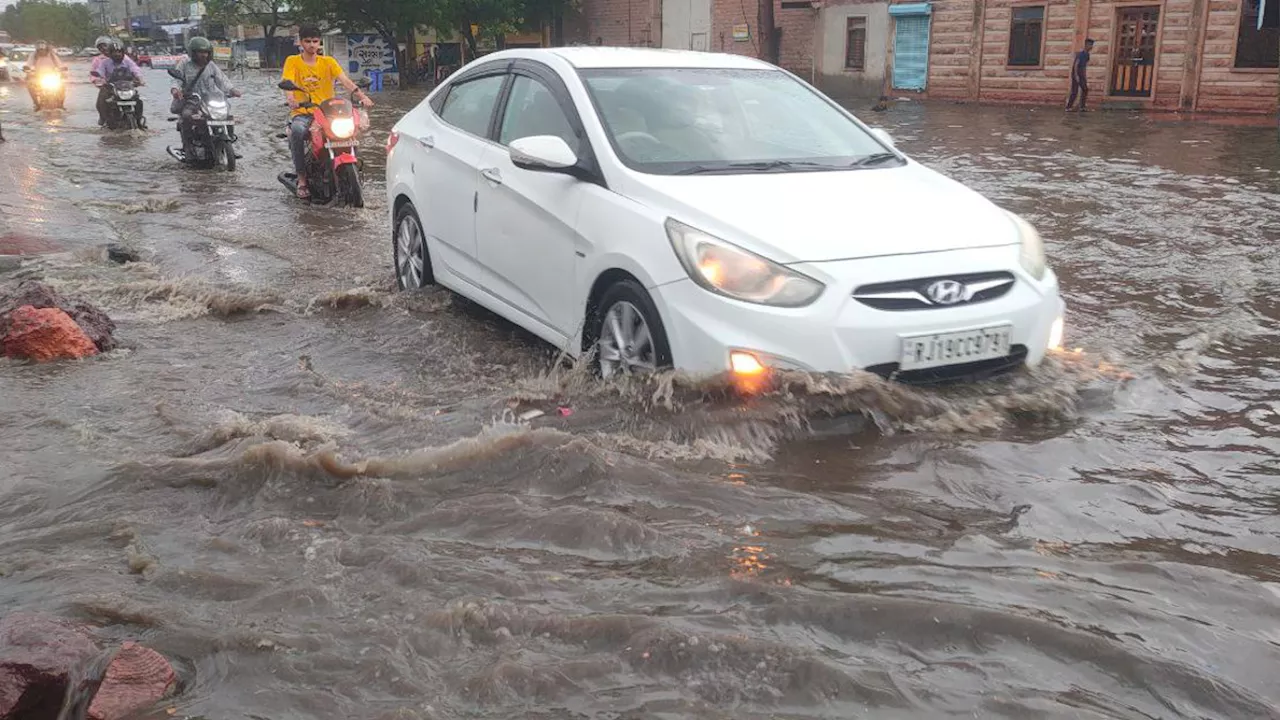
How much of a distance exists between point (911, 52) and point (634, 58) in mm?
27398

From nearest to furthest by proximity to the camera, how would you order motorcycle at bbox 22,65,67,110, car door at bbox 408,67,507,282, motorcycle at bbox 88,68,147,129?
car door at bbox 408,67,507,282 < motorcycle at bbox 88,68,147,129 < motorcycle at bbox 22,65,67,110

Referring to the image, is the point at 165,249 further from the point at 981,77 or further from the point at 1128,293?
the point at 981,77

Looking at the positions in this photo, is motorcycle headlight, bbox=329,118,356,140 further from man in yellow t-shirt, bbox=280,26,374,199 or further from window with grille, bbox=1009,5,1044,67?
window with grille, bbox=1009,5,1044,67

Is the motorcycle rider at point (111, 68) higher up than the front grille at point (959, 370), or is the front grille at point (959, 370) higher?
the motorcycle rider at point (111, 68)

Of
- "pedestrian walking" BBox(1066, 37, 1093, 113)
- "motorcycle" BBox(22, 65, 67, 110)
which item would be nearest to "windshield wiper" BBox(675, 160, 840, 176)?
"pedestrian walking" BBox(1066, 37, 1093, 113)

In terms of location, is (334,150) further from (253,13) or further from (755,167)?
(253,13)

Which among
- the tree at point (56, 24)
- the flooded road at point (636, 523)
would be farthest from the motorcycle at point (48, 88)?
the tree at point (56, 24)

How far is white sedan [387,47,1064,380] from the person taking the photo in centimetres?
418

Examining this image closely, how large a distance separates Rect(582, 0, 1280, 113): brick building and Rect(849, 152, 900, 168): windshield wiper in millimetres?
20319

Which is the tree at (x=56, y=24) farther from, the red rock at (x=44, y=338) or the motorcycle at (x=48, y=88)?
the red rock at (x=44, y=338)

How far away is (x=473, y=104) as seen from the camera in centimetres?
641

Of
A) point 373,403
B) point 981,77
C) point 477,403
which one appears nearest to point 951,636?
point 477,403

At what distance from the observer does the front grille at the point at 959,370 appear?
4.20 metres

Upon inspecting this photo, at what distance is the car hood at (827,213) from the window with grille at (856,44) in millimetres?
29815
